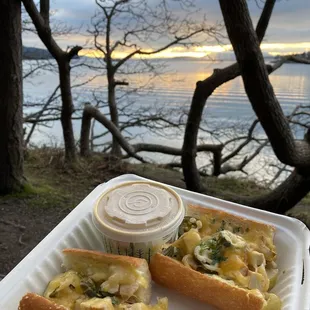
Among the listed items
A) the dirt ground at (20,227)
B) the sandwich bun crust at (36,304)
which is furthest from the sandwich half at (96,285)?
the dirt ground at (20,227)

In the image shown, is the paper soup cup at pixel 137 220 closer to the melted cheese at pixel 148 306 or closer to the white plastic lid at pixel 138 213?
the white plastic lid at pixel 138 213

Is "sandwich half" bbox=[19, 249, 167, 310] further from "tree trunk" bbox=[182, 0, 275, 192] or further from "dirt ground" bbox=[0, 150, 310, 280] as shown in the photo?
"tree trunk" bbox=[182, 0, 275, 192]

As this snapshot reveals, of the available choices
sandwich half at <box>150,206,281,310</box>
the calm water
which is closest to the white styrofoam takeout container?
sandwich half at <box>150,206,281,310</box>

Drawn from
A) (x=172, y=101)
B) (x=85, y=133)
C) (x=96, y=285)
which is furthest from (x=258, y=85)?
(x=172, y=101)

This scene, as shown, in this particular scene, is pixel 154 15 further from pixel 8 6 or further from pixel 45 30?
pixel 8 6

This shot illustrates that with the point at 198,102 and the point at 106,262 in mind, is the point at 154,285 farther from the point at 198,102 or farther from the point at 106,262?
the point at 198,102

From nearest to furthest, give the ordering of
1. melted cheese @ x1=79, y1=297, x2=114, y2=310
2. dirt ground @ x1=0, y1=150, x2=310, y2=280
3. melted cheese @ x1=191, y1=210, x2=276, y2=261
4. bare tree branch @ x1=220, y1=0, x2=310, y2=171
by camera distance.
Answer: melted cheese @ x1=79, y1=297, x2=114, y2=310 → melted cheese @ x1=191, y1=210, x2=276, y2=261 → bare tree branch @ x1=220, y1=0, x2=310, y2=171 → dirt ground @ x1=0, y1=150, x2=310, y2=280

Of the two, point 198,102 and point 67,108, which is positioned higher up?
point 198,102
